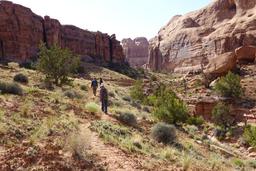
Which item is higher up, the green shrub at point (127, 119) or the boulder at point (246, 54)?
the boulder at point (246, 54)

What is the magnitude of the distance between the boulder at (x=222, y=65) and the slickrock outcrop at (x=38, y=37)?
24081mm

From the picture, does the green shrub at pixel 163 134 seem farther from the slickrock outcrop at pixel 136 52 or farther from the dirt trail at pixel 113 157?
the slickrock outcrop at pixel 136 52

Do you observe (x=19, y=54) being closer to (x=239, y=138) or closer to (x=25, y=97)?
(x=239, y=138)

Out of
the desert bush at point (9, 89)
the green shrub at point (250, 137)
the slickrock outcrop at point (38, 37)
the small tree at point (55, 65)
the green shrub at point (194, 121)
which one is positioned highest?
the slickrock outcrop at point (38, 37)

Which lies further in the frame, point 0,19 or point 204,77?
point 0,19

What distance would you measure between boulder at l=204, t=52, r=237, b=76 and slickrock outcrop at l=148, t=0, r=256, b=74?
78.4ft

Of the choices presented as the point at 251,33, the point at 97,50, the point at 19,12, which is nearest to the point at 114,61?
the point at 97,50

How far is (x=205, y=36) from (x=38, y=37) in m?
49.9

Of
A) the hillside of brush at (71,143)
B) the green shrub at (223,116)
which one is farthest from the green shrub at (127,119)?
the green shrub at (223,116)

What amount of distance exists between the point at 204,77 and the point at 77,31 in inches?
1495

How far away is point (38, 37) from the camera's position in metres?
71.8

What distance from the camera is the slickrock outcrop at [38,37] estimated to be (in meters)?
64.2

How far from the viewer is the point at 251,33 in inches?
3349

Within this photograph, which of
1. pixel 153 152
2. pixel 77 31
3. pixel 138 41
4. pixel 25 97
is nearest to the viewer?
pixel 153 152
